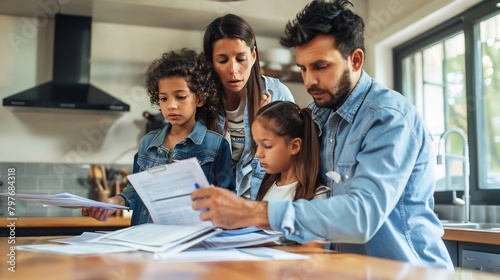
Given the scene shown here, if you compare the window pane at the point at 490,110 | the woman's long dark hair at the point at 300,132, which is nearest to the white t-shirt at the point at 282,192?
the woman's long dark hair at the point at 300,132

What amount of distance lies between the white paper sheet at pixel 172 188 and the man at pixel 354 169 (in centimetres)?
4

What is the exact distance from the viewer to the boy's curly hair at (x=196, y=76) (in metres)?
1.53

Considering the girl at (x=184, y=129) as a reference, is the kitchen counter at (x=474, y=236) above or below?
below

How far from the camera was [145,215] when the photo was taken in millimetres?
1452

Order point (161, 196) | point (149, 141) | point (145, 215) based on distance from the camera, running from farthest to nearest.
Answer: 1. point (149, 141)
2. point (145, 215)
3. point (161, 196)

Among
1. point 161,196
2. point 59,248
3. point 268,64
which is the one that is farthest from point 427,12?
point 59,248

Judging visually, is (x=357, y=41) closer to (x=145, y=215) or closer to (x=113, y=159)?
(x=145, y=215)

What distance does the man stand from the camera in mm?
902

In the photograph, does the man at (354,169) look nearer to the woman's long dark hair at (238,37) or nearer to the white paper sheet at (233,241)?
the white paper sheet at (233,241)

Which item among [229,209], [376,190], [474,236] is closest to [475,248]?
[474,236]

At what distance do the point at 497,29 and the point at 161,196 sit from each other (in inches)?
94.8
